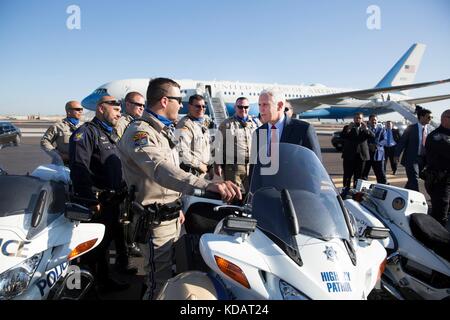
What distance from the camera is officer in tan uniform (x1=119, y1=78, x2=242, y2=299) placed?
7.84 feet

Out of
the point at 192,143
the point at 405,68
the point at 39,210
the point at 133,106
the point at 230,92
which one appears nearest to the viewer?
the point at 39,210

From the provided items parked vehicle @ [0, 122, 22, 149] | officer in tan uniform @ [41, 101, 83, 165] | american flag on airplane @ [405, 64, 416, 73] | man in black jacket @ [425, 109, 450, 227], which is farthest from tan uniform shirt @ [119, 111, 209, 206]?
american flag on airplane @ [405, 64, 416, 73]

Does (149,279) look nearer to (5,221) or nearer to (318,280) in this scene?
(5,221)

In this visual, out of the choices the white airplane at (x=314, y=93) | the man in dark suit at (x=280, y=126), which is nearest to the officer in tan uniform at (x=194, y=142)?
the man in dark suit at (x=280, y=126)

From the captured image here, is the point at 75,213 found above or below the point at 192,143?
below

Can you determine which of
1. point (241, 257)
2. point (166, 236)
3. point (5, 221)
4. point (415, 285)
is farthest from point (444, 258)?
point (5, 221)

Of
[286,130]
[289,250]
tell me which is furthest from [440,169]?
[289,250]

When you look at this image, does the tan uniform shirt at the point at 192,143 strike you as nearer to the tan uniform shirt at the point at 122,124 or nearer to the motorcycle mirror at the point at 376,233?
the tan uniform shirt at the point at 122,124

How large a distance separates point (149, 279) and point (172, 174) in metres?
0.85

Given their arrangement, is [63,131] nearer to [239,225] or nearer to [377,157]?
[239,225]

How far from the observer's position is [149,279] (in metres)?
2.56

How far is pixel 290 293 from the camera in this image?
166 cm

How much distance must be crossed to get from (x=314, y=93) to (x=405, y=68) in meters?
10.4
